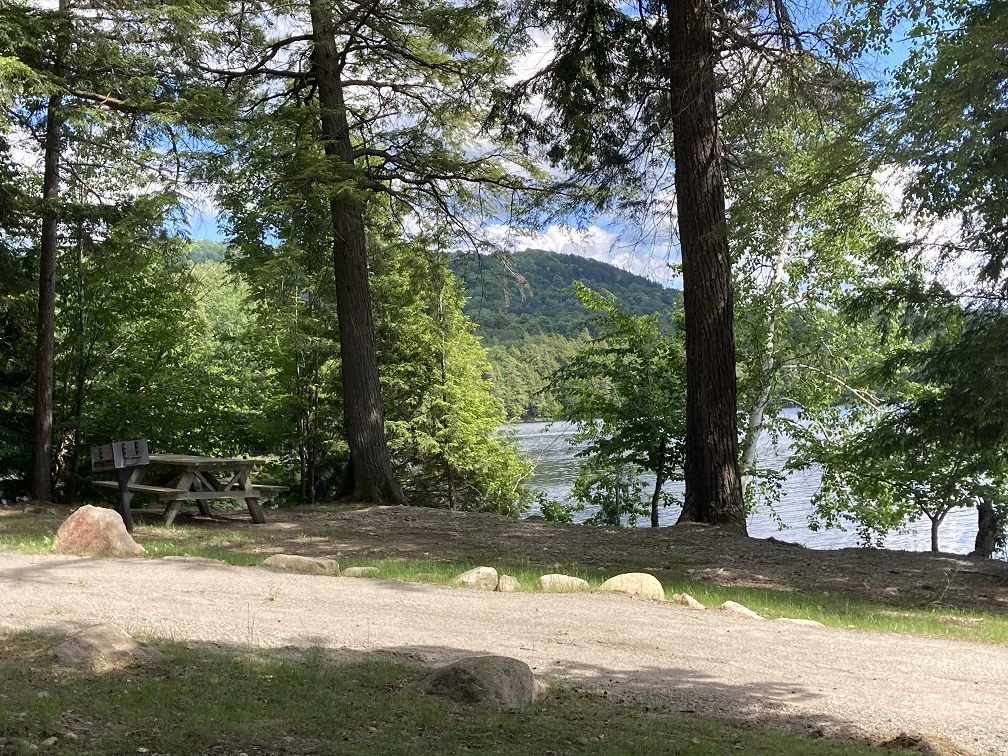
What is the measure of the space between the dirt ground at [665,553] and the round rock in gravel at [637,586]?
4.16ft

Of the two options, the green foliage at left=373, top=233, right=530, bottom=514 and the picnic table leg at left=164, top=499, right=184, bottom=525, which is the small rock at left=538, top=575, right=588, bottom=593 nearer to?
the picnic table leg at left=164, top=499, right=184, bottom=525

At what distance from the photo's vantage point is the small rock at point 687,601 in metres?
7.36

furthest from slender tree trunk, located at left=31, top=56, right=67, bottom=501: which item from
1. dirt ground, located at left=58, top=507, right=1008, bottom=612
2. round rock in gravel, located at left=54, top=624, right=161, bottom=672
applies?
round rock in gravel, located at left=54, top=624, right=161, bottom=672

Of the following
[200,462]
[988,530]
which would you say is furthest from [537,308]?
[200,462]

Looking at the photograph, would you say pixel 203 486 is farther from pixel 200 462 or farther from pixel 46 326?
pixel 46 326

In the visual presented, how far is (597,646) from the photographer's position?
5934 millimetres

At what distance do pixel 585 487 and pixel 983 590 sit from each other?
38.6 feet

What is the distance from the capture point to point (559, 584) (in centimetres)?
783

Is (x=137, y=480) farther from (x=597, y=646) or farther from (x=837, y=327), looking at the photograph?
(x=837, y=327)

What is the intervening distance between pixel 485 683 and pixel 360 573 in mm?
3914

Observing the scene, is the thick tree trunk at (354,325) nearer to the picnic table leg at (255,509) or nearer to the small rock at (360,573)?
the picnic table leg at (255,509)

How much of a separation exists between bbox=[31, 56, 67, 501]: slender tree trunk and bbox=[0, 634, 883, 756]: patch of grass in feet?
34.8

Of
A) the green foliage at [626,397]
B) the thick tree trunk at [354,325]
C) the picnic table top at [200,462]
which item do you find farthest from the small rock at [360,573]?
the green foliage at [626,397]

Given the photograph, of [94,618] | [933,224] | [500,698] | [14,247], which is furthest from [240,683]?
[14,247]
